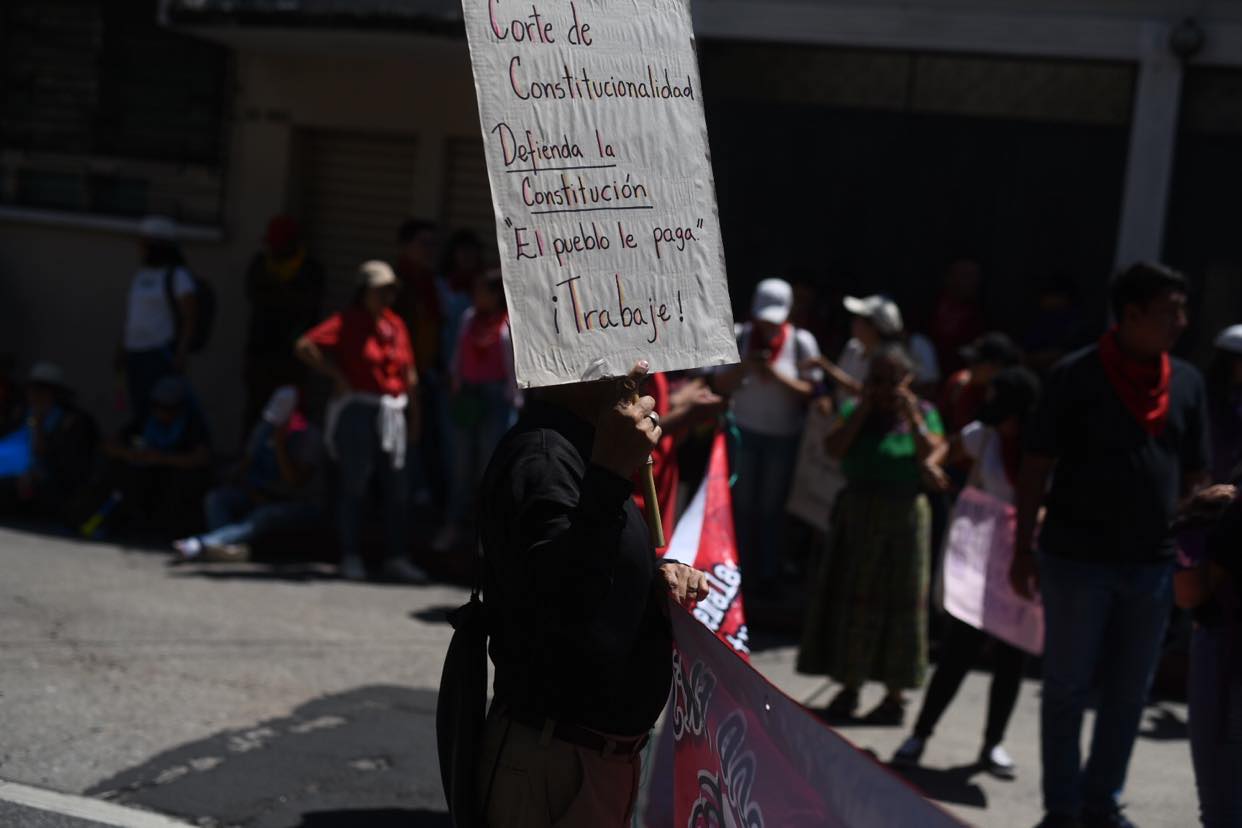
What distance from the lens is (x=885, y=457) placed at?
652cm

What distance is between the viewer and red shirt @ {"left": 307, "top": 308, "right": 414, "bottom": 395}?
898 centimetres

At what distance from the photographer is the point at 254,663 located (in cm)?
700

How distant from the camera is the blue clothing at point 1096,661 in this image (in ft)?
17.0

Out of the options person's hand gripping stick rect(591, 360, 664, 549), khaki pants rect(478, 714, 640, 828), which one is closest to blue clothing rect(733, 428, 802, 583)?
khaki pants rect(478, 714, 640, 828)

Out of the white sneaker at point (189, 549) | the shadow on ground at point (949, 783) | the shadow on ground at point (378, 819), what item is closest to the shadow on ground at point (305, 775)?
the shadow on ground at point (378, 819)

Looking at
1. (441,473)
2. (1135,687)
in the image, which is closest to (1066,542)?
(1135,687)

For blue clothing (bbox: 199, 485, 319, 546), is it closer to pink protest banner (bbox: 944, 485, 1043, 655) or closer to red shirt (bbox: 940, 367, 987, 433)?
red shirt (bbox: 940, 367, 987, 433)

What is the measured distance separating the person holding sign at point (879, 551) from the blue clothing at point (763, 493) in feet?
7.10

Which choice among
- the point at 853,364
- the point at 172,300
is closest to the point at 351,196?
the point at 172,300

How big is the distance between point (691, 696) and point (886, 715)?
3.66 meters

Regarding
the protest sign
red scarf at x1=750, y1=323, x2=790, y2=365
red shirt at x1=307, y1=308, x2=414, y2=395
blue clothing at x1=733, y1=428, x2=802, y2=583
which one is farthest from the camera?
red shirt at x1=307, y1=308, x2=414, y2=395

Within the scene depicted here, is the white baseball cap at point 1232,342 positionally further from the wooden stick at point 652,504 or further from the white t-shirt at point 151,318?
the white t-shirt at point 151,318

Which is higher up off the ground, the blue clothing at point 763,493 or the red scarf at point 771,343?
the red scarf at point 771,343

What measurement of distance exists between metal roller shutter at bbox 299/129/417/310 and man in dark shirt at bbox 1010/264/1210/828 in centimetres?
803
